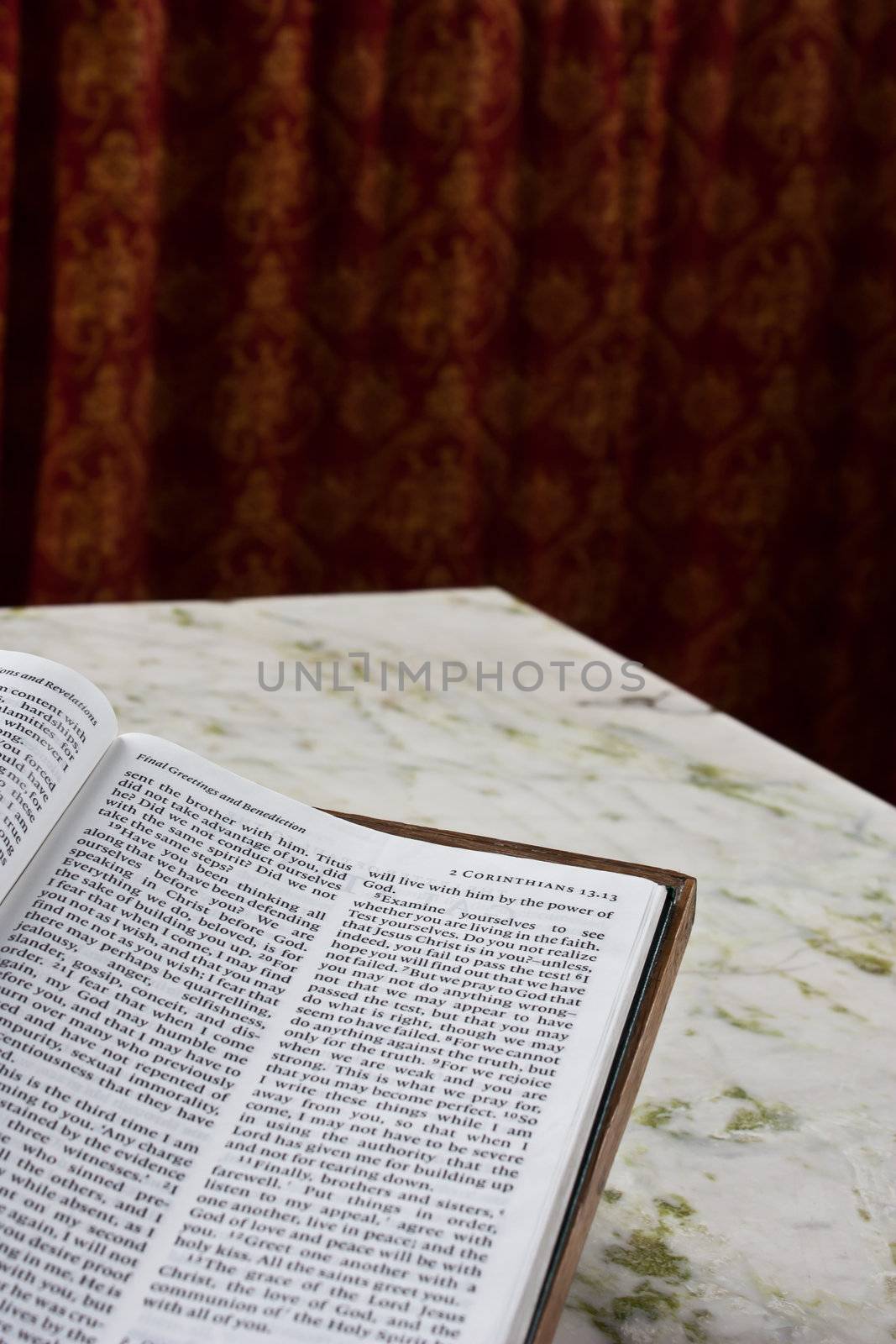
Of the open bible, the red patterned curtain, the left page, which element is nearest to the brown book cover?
the open bible

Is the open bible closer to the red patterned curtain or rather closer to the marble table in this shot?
the marble table

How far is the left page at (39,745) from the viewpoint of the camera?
0.55 metres

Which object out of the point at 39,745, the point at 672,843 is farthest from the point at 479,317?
the point at 39,745

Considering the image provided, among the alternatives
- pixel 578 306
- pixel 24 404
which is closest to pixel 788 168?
pixel 578 306

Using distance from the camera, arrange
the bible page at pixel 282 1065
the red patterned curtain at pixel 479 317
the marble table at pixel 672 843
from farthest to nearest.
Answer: the red patterned curtain at pixel 479 317 < the marble table at pixel 672 843 < the bible page at pixel 282 1065

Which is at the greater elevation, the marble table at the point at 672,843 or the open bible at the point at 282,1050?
the open bible at the point at 282,1050

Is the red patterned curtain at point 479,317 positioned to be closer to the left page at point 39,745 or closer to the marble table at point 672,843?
the marble table at point 672,843

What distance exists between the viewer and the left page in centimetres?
55

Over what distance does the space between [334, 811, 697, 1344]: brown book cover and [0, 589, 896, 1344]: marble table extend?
8 centimetres

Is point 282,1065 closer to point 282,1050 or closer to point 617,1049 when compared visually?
point 282,1050

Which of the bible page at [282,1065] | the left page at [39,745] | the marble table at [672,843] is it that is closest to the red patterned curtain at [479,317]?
the marble table at [672,843]

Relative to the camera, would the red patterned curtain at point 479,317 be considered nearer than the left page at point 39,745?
No

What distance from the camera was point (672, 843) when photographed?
0.88 m

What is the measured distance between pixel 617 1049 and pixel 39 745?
273 millimetres
